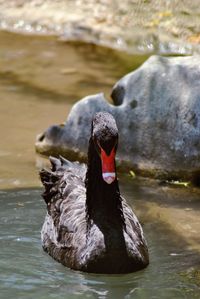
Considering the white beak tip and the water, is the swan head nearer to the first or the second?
the white beak tip

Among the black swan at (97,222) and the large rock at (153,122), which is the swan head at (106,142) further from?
the large rock at (153,122)

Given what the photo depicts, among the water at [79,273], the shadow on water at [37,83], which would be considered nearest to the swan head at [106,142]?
the water at [79,273]

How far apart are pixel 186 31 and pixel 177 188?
4.47m

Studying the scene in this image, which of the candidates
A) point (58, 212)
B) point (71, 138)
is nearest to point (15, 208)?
point (58, 212)

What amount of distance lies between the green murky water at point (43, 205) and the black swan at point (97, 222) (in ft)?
0.29

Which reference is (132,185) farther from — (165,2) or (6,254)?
(165,2)

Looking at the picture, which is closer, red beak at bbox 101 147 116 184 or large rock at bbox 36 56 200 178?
red beak at bbox 101 147 116 184

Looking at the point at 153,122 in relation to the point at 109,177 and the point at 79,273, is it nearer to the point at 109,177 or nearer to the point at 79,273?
the point at 79,273

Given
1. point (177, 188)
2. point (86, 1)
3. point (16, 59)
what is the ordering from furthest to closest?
point (86, 1)
point (16, 59)
point (177, 188)

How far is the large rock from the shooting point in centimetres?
775

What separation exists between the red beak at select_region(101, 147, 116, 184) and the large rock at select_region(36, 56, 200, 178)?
2.11m

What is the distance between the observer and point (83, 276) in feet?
19.1

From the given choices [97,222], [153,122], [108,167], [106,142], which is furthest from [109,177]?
[153,122]

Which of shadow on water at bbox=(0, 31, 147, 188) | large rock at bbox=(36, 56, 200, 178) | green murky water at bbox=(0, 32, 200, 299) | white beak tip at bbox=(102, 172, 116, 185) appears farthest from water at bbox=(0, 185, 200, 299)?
shadow on water at bbox=(0, 31, 147, 188)
